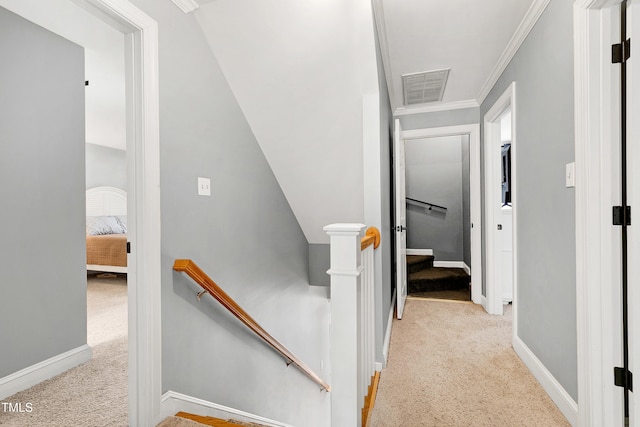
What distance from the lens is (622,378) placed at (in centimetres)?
123

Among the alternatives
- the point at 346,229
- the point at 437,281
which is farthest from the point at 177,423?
the point at 437,281

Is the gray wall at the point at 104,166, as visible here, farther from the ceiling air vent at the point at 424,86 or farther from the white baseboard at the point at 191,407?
the ceiling air vent at the point at 424,86

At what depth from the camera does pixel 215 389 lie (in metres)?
1.91

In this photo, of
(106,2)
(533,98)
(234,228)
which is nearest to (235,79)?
(106,2)

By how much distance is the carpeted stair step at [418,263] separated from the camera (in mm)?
4297

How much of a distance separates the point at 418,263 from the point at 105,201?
5.98 m

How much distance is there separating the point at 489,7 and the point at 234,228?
2387mm

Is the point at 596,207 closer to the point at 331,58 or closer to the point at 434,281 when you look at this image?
the point at 331,58

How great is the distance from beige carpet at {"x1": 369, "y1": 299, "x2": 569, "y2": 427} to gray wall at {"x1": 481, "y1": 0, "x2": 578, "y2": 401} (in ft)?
0.72

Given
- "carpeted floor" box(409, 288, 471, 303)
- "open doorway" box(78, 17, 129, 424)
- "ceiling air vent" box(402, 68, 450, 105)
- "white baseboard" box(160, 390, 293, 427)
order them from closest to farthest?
"white baseboard" box(160, 390, 293, 427) < "open doorway" box(78, 17, 129, 424) < "ceiling air vent" box(402, 68, 450, 105) < "carpeted floor" box(409, 288, 471, 303)

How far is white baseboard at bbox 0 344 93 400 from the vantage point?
64.1 inches

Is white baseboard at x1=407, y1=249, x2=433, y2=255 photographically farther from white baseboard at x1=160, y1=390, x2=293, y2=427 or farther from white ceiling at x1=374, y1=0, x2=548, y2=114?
white baseboard at x1=160, y1=390, x2=293, y2=427

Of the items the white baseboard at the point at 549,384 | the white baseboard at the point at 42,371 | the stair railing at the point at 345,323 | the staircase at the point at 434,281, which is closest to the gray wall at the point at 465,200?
the staircase at the point at 434,281

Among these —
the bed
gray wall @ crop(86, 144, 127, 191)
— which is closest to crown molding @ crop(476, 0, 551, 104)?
the bed
